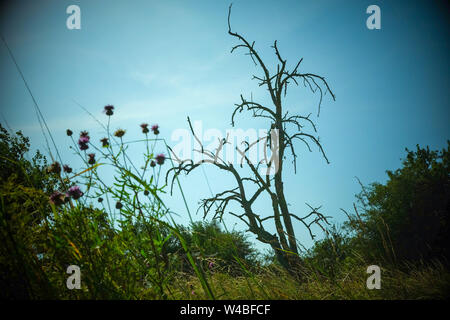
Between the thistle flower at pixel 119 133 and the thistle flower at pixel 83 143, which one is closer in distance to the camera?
the thistle flower at pixel 83 143

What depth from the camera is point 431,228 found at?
31.1 feet

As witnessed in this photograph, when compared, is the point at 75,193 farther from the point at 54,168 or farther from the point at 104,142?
the point at 104,142

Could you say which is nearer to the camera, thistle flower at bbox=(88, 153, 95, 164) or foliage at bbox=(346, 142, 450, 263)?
thistle flower at bbox=(88, 153, 95, 164)

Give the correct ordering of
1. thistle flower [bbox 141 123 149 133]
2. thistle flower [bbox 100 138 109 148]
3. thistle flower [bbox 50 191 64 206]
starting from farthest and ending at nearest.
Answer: thistle flower [bbox 141 123 149 133]
thistle flower [bbox 100 138 109 148]
thistle flower [bbox 50 191 64 206]

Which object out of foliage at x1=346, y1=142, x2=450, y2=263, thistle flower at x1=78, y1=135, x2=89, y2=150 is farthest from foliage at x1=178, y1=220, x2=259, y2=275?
foliage at x1=346, y1=142, x2=450, y2=263

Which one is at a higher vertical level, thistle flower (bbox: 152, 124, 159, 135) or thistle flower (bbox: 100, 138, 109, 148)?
thistle flower (bbox: 152, 124, 159, 135)

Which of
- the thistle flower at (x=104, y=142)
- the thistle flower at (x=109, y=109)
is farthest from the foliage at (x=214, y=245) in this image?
the thistle flower at (x=109, y=109)

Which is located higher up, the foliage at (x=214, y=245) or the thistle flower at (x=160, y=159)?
the thistle flower at (x=160, y=159)

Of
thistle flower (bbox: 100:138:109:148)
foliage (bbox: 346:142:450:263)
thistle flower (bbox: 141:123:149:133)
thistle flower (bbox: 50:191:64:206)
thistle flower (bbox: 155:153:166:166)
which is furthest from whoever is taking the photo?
foliage (bbox: 346:142:450:263)

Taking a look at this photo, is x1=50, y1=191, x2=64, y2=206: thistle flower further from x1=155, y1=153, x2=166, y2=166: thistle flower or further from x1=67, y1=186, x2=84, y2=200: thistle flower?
x1=155, y1=153, x2=166, y2=166: thistle flower

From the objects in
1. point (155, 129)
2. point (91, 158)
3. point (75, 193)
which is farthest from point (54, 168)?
point (155, 129)

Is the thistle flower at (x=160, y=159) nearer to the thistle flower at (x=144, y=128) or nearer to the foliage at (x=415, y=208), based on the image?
the thistle flower at (x=144, y=128)
